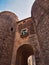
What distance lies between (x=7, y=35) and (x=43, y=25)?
2706 mm

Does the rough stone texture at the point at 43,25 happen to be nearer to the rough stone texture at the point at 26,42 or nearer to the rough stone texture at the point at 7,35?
the rough stone texture at the point at 26,42

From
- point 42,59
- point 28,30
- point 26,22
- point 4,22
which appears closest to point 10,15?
point 4,22

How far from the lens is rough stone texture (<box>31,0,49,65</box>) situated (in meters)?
5.51

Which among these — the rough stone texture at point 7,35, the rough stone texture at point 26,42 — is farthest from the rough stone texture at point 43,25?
the rough stone texture at point 7,35

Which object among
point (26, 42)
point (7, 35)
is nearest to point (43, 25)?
point (26, 42)

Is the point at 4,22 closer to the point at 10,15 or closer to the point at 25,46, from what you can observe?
the point at 10,15

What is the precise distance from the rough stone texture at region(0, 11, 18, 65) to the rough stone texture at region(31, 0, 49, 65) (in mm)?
1977

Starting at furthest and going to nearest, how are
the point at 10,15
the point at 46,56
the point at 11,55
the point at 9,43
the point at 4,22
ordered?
the point at 10,15 < the point at 4,22 < the point at 9,43 < the point at 11,55 < the point at 46,56

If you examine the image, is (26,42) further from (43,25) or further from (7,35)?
(43,25)

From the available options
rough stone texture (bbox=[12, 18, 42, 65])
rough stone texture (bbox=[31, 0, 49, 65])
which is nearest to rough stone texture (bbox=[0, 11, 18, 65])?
rough stone texture (bbox=[12, 18, 42, 65])

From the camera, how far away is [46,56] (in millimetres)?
5340

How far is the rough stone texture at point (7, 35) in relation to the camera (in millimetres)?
6743

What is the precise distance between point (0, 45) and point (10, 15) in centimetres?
274

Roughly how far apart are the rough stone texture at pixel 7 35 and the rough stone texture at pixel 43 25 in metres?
1.98
